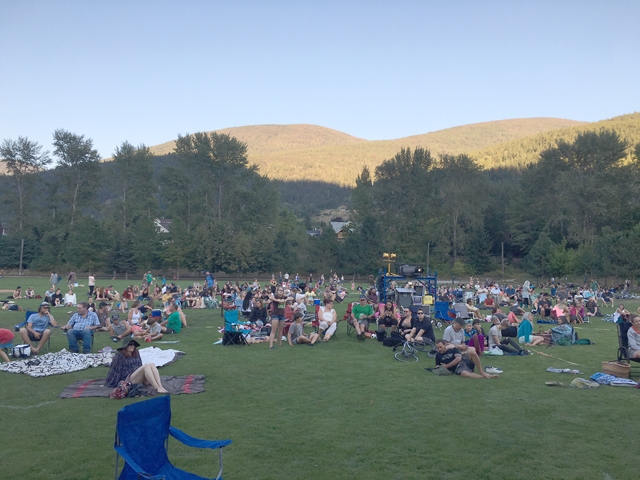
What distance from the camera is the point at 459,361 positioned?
9.19m

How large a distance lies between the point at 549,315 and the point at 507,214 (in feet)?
130

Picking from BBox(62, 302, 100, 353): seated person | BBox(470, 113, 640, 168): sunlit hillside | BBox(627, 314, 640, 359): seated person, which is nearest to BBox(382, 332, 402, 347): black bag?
BBox(627, 314, 640, 359): seated person

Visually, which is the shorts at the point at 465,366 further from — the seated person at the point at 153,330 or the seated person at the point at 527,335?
the seated person at the point at 153,330

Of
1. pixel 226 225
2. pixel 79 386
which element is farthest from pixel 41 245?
pixel 79 386

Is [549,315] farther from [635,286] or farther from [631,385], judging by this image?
[635,286]

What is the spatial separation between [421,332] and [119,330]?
7.27 metres

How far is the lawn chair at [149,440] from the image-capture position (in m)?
3.95

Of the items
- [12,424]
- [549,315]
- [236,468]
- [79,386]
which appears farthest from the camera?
[549,315]

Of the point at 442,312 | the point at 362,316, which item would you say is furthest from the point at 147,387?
the point at 442,312

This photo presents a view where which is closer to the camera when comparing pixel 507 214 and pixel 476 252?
pixel 476 252

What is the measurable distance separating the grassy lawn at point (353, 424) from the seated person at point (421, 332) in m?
1.34

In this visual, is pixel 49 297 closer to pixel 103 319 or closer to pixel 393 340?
pixel 103 319

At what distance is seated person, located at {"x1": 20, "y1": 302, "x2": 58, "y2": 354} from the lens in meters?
10.6

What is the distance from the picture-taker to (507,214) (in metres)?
55.9
